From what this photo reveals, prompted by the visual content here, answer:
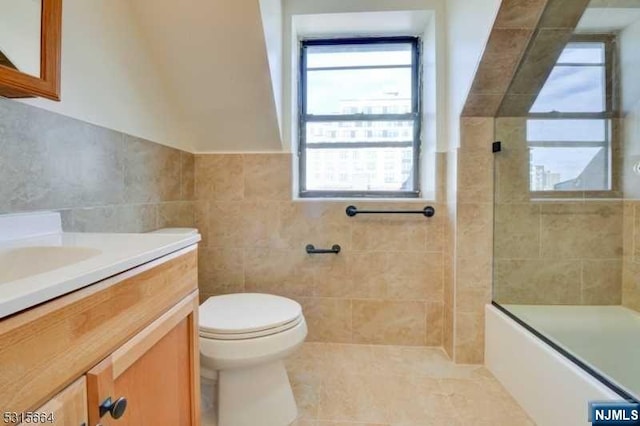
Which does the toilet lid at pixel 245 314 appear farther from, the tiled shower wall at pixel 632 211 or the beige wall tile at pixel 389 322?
the tiled shower wall at pixel 632 211

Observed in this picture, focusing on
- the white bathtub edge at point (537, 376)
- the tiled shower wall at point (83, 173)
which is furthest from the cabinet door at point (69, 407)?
the white bathtub edge at point (537, 376)

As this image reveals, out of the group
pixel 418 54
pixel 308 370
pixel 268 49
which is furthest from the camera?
pixel 418 54

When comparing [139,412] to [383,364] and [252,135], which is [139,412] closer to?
[383,364]

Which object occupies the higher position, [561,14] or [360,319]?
[561,14]

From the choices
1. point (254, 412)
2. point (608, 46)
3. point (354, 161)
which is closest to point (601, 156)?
point (608, 46)

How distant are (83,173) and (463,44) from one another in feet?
5.81

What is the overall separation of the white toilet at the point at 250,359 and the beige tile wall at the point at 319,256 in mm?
602

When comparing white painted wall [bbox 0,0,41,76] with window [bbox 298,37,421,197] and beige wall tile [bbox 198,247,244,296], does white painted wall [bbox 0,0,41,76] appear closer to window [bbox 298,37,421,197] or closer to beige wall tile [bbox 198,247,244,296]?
beige wall tile [bbox 198,247,244,296]

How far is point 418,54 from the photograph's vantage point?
208cm

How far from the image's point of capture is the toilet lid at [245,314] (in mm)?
1171

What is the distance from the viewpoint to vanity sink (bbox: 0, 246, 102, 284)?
706 millimetres

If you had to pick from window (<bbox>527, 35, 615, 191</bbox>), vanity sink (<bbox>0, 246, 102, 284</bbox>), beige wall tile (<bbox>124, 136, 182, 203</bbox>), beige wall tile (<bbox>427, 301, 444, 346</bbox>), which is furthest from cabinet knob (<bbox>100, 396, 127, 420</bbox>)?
window (<bbox>527, 35, 615, 191</bbox>)

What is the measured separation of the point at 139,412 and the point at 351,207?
4.66ft

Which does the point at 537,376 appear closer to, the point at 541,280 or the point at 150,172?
the point at 541,280
